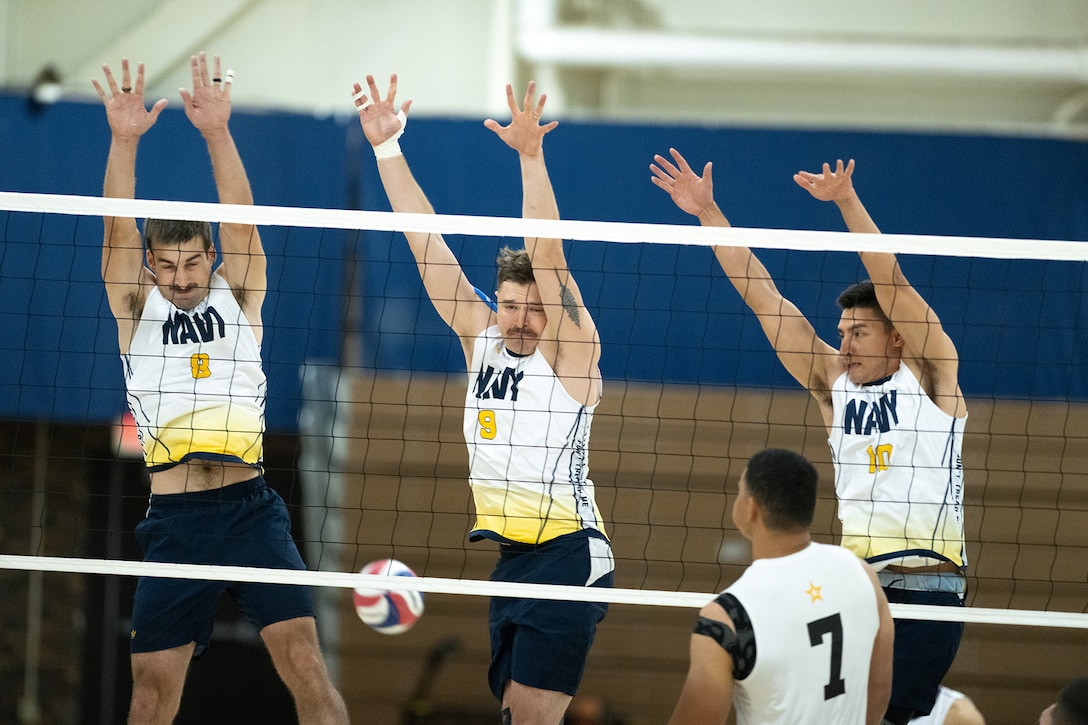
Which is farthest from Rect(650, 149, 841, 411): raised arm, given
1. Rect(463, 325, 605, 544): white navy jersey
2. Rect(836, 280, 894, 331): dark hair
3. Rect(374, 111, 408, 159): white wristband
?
Rect(374, 111, 408, 159): white wristband

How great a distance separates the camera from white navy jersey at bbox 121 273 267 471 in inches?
203

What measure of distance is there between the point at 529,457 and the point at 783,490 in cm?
138

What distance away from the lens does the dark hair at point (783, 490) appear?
394 centimetres

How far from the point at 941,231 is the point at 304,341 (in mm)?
4619

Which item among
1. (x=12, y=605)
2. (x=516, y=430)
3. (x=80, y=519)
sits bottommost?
(x=12, y=605)

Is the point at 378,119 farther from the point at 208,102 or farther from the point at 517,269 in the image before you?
the point at 517,269

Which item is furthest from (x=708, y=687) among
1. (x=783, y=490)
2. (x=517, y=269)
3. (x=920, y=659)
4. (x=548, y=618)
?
(x=517, y=269)

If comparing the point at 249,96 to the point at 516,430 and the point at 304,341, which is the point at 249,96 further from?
the point at 516,430

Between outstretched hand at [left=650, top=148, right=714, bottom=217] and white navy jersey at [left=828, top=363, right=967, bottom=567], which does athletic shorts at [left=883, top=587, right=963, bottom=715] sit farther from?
outstretched hand at [left=650, top=148, right=714, bottom=217]

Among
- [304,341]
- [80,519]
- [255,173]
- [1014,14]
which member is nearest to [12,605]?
[80,519]

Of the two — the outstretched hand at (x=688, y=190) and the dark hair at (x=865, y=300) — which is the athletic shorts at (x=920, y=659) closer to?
the dark hair at (x=865, y=300)

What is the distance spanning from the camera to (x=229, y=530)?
5.19 meters

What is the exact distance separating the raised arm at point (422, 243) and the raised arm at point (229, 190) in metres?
0.62

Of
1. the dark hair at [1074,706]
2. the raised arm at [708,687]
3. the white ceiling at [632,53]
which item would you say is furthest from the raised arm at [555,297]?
the white ceiling at [632,53]
